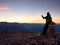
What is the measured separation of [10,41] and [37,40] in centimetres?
207

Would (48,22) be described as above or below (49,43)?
above

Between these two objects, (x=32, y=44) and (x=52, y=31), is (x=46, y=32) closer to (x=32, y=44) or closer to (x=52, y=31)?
(x=52, y=31)

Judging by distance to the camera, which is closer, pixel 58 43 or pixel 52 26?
pixel 58 43

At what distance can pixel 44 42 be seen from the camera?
15.0 metres

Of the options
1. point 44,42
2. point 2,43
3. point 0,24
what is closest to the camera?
point 44,42

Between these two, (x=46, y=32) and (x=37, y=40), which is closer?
(x=37, y=40)

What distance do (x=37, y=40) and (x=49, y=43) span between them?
3.64 feet

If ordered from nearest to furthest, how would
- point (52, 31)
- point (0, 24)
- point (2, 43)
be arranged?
point (2, 43)
point (52, 31)
point (0, 24)

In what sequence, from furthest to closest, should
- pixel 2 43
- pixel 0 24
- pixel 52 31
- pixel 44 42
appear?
pixel 0 24 → pixel 52 31 → pixel 2 43 → pixel 44 42

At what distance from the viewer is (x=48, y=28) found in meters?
17.3

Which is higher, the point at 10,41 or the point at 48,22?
the point at 48,22

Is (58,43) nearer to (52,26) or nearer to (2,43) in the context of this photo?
(52,26)

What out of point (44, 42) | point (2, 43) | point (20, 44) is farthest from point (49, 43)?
point (2, 43)

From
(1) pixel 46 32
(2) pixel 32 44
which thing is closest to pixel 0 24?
(1) pixel 46 32
